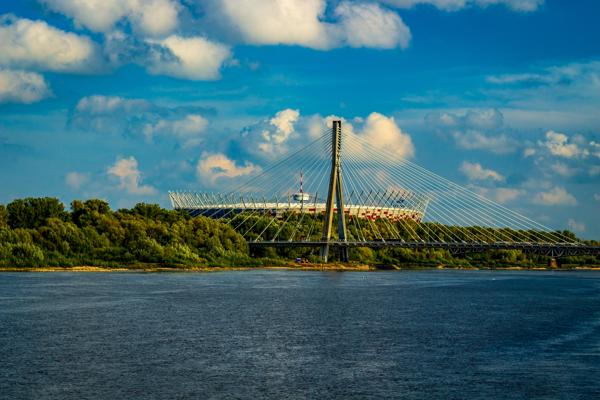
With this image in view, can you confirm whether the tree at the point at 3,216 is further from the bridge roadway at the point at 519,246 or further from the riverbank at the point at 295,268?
the bridge roadway at the point at 519,246

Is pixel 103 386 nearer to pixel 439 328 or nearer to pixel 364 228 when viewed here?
pixel 439 328

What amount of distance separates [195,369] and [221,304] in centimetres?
2369

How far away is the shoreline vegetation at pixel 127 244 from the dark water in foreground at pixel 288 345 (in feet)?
72.3

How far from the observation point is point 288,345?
35.7 meters

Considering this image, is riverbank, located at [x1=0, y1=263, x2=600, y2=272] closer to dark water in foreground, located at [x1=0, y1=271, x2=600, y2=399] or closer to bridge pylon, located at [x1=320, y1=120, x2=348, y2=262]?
bridge pylon, located at [x1=320, y1=120, x2=348, y2=262]

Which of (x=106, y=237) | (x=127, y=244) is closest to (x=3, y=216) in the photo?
(x=106, y=237)

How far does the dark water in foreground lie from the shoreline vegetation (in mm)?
22038

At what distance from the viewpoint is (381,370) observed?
3020cm

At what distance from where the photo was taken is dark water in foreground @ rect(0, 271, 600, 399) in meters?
26.9

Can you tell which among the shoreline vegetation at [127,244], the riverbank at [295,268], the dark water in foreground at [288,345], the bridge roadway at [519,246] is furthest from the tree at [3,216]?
the bridge roadway at [519,246]

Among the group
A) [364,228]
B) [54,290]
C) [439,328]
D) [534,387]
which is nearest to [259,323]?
[439,328]

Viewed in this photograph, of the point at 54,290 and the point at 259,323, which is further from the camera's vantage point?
the point at 54,290

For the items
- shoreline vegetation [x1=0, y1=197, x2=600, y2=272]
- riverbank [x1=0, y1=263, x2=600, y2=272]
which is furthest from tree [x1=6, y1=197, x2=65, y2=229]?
riverbank [x1=0, y1=263, x2=600, y2=272]

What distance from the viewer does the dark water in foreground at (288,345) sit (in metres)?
26.9
